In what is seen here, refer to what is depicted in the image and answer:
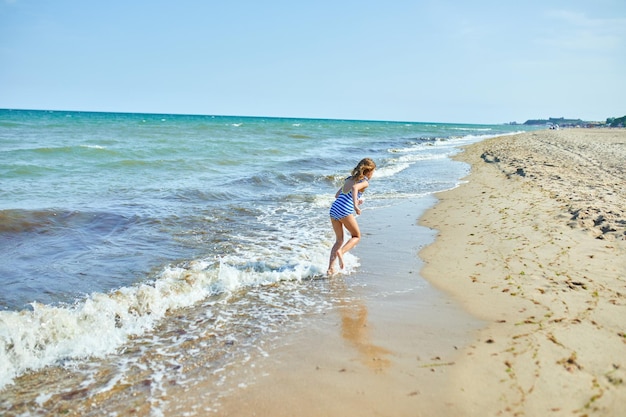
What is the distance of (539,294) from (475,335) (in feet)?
4.73

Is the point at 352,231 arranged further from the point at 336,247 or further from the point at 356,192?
the point at 356,192

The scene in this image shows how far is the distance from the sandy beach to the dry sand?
0.01 metres

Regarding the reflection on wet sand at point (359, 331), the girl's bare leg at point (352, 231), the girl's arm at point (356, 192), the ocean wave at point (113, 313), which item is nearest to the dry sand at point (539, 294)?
the reflection on wet sand at point (359, 331)

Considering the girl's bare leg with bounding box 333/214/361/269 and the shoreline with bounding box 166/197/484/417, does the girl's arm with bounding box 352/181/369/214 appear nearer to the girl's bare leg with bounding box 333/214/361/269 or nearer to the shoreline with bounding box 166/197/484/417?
the girl's bare leg with bounding box 333/214/361/269

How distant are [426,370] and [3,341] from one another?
158 inches

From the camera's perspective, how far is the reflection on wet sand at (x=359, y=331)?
399 centimetres

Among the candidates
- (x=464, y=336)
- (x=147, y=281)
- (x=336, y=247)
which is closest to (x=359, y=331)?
(x=464, y=336)

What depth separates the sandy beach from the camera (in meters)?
3.36

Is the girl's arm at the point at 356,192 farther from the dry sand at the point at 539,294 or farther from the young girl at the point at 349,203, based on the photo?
the dry sand at the point at 539,294

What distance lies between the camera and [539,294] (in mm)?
5359

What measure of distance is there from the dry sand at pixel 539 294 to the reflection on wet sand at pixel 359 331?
0.66 metres

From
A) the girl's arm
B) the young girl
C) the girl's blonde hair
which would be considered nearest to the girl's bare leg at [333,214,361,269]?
the young girl

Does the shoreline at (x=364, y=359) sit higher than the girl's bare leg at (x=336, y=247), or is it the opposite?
the girl's bare leg at (x=336, y=247)

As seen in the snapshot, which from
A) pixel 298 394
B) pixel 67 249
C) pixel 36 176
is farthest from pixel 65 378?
pixel 36 176
